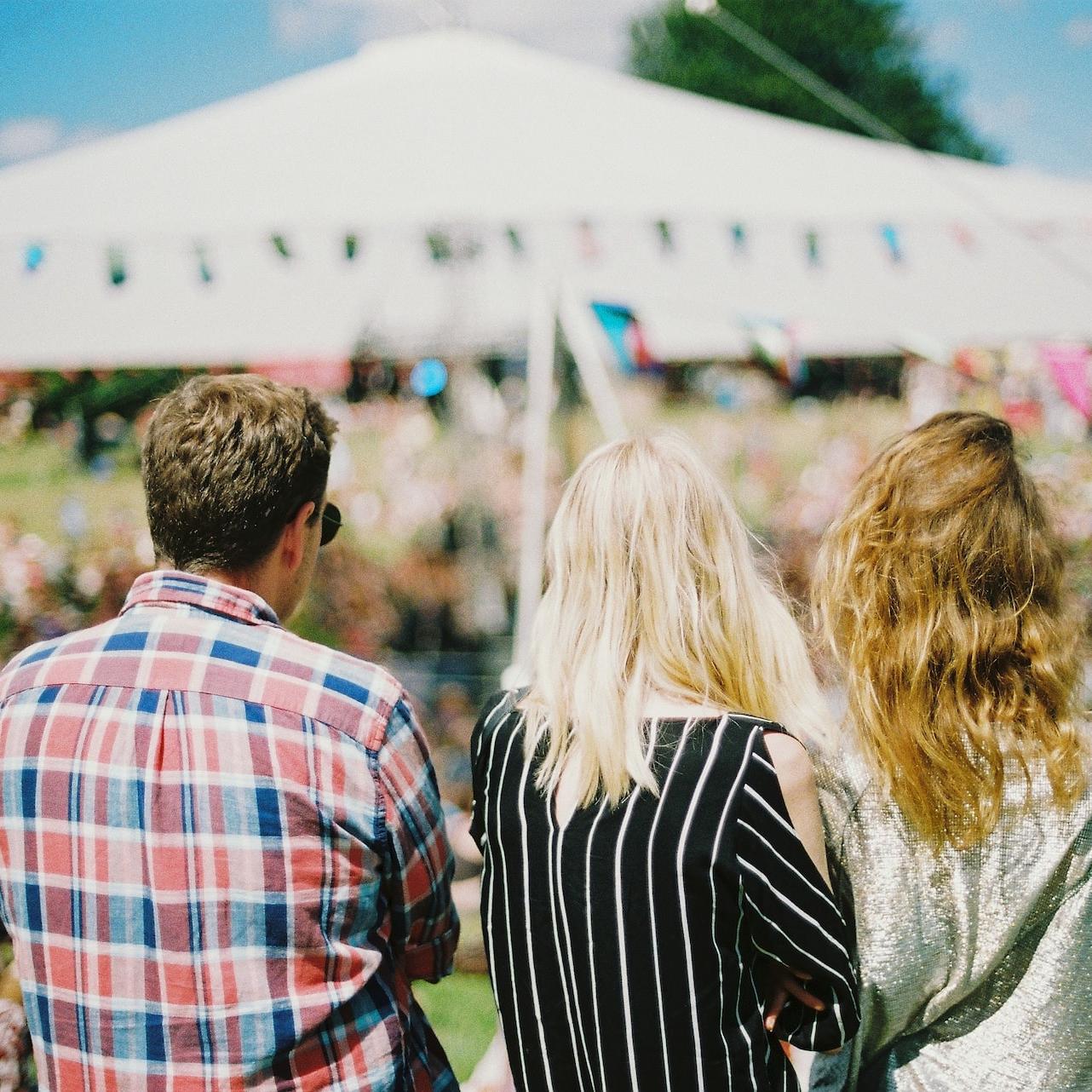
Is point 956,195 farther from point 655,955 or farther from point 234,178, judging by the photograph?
point 655,955

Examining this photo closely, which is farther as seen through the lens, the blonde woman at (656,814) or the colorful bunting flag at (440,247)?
the colorful bunting flag at (440,247)

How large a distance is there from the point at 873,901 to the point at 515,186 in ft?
8.17

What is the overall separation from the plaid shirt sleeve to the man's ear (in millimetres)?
252

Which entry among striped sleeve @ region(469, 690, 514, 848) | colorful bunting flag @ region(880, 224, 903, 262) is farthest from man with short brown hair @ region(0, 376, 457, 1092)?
colorful bunting flag @ region(880, 224, 903, 262)

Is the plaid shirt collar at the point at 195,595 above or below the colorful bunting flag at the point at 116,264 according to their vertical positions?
below

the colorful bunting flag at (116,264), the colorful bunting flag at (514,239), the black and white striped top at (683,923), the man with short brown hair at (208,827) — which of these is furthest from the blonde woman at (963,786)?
the colorful bunting flag at (116,264)

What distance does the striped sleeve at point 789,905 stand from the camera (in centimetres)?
105

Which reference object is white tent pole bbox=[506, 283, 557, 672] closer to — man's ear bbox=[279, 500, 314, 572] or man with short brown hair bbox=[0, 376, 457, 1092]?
man's ear bbox=[279, 500, 314, 572]

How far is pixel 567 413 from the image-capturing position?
3.90 m

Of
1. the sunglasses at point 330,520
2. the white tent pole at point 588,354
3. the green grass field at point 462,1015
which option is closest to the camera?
the sunglasses at point 330,520

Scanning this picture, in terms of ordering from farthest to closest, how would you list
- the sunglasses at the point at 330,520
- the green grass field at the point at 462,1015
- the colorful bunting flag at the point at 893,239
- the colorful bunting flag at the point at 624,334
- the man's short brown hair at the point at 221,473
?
the colorful bunting flag at the point at 624,334 < the colorful bunting flag at the point at 893,239 < the green grass field at the point at 462,1015 < the sunglasses at the point at 330,520 < the man's short brown hair at the point at 221,473

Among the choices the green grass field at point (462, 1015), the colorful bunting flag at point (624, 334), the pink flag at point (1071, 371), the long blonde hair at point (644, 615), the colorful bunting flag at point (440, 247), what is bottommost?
the green grass field at point (462, 1015)

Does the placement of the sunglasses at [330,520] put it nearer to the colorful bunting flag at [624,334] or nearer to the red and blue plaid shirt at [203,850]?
the red and blue plaid shirt at [203,850]

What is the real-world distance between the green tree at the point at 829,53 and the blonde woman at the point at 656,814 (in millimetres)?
31561
